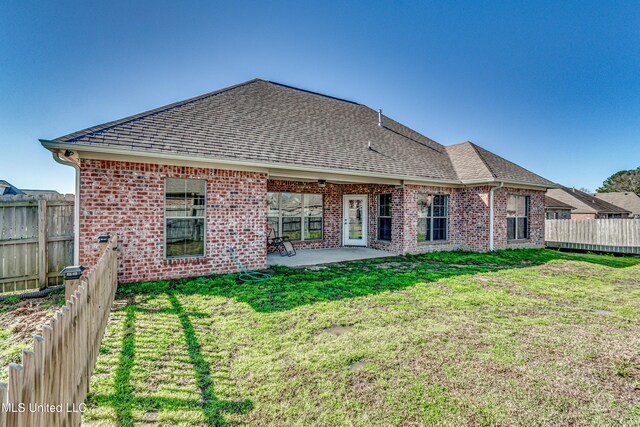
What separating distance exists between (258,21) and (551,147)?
2370cm

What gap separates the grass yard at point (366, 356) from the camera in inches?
96.1

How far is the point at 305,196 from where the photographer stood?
11852 millimetres

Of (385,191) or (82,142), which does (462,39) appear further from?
(82,142)

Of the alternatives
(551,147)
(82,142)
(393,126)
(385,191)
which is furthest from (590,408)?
(551,147)

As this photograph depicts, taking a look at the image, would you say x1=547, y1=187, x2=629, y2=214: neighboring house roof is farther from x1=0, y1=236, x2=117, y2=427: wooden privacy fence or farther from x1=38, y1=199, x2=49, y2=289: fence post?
x1=38, y1=199, x2=49, y2=289: fence post

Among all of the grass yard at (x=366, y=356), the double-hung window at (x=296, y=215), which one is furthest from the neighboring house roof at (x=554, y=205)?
the double-hung window at (x=296, y=215)

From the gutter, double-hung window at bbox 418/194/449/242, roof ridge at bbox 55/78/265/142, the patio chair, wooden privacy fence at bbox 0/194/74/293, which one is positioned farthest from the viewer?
double-hung window at bbox 418/194/449/242

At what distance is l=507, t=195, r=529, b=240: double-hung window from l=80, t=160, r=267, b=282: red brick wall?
35.8 ft

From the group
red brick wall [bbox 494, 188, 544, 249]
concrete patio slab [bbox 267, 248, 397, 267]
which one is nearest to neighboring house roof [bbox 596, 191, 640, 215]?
red brick wall [bbox 494, 188, 544, 249]

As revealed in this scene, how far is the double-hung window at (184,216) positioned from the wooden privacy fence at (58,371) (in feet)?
13.2

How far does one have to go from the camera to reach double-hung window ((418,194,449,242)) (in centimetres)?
1166

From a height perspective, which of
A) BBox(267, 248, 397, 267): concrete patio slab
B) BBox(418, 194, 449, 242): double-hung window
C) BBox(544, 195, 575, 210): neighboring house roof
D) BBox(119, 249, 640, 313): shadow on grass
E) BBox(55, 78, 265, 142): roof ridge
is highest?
BBox(55, 78, 265, 142): roof ridge

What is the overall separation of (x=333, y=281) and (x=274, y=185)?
18.2ft

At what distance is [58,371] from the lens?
185cm
